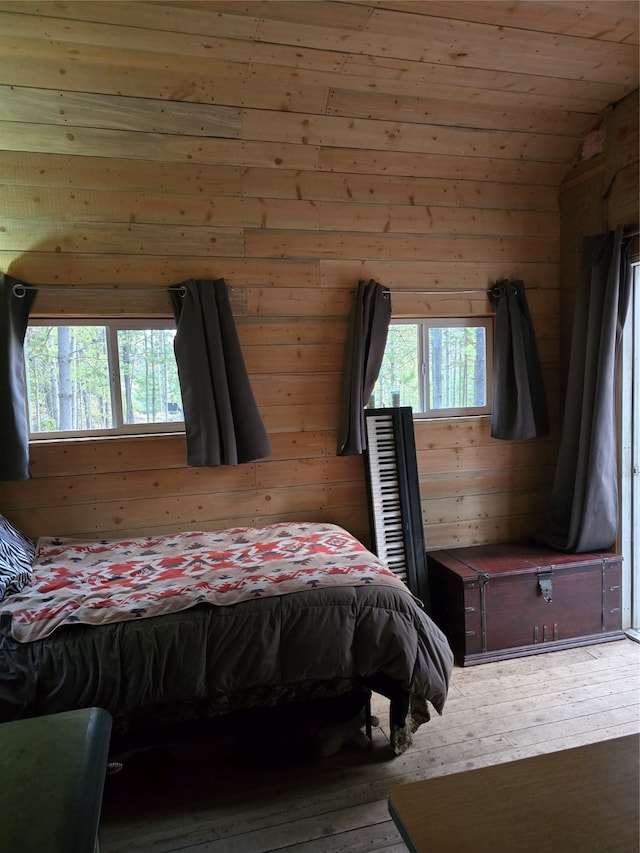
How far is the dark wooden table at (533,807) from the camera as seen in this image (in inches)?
35.1

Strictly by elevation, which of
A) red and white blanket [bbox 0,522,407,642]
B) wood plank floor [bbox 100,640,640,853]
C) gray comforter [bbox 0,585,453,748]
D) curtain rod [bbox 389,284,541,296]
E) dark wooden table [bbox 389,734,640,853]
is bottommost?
wood plank floor [bbox 100,640,640,853]

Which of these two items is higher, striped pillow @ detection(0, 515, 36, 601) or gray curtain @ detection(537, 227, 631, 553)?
gray curtain @ detection(537, 227, 631, 553)

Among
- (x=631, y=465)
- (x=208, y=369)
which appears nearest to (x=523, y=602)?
(x=631, y=465)

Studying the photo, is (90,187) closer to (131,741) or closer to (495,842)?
(131,741)

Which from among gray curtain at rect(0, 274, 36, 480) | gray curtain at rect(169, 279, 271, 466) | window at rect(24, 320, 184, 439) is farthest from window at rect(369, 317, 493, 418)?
gray curtain at rect(0, 274, 36, 480)

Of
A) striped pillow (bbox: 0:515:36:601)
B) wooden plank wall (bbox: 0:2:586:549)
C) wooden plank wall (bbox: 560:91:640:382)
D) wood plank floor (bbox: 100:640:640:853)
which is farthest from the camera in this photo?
wooden plank wall (bbox: 560:91:640:382)

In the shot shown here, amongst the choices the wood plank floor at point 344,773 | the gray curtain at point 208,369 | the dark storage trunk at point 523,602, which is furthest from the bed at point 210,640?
the dark storage trunk at point 523,602

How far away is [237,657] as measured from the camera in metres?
2.06

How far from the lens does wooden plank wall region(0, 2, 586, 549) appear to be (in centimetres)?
262

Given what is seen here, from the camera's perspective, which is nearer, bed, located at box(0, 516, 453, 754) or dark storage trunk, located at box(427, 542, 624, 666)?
bed, located at box(0, 516, 453, 754)

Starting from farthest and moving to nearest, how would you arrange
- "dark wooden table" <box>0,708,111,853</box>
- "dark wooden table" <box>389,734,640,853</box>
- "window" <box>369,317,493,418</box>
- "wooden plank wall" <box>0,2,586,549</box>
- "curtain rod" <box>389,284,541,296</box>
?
1. "window" <box>369,317,493,418</box>
2. "curtain rod" <box>389,284,541,296</box>
3. "wooden plank wall" <box>0,2,586,549</box>
4. "dark wooden table" <box>0,708,111,853</box>
5. "dark wooden table" <box>389,734,640,853</box>

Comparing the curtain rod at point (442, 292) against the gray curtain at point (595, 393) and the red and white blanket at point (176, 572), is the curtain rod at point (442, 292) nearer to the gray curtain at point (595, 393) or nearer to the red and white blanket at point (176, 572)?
the gray curtain at point (595, 393)

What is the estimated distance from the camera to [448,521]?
361 cm

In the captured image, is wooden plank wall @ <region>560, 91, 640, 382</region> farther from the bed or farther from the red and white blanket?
the bed
